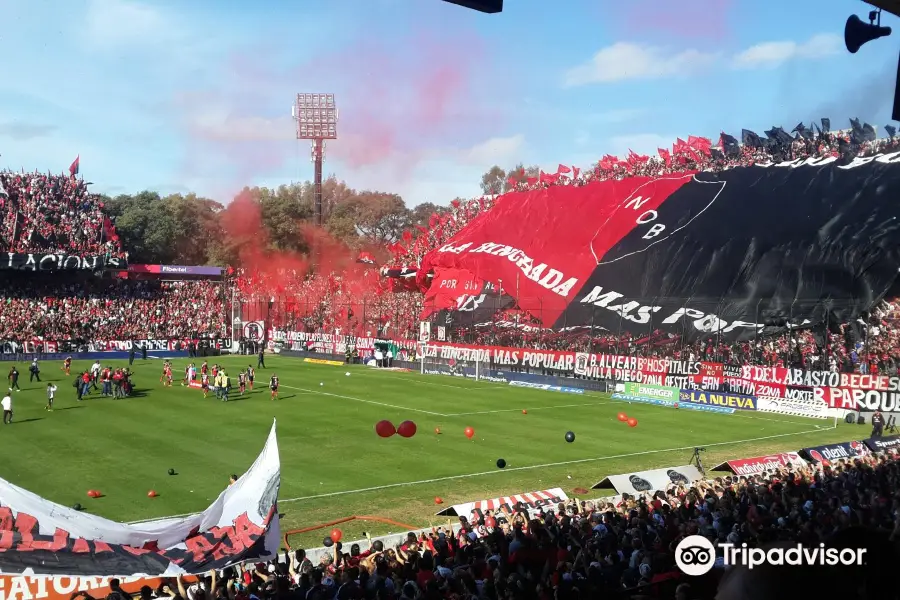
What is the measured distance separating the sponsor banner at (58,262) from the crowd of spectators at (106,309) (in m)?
2.87

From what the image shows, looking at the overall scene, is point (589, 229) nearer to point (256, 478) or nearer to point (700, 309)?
point (700, 309)

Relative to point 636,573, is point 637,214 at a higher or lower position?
higher

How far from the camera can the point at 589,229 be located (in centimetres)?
6681

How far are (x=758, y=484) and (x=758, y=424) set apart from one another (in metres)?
21.9

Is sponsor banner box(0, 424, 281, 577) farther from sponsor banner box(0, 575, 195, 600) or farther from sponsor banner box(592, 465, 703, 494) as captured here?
sponsor banner box(592, 465, 703, 494)

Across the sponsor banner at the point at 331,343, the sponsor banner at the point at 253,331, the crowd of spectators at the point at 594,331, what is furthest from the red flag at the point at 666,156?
the sponsor banner at the point at 253,331

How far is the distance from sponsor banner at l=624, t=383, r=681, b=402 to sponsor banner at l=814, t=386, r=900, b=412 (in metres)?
7.01

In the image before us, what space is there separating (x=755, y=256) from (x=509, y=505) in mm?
39727

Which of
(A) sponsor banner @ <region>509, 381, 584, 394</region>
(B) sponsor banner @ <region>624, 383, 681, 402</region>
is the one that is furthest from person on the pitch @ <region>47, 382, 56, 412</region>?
(B) sponsor banner @ <region>624, 383, 681, 402</region>

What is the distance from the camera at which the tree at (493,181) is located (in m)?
142

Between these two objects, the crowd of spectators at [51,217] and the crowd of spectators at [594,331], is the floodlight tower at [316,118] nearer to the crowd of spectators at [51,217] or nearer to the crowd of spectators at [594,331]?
the crowd of spectators at [594,331]

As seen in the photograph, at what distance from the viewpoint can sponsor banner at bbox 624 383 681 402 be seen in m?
44.2

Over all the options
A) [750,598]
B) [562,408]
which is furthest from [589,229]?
[750,598]

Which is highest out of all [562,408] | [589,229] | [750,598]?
[589,229]
